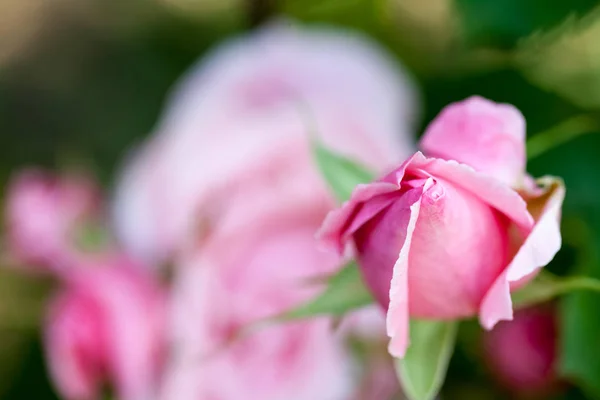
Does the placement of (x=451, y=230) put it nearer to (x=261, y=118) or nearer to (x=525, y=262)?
(x=525, y=262)

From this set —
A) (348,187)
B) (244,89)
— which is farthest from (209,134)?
(348,187)

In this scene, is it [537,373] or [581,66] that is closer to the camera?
[537,373]

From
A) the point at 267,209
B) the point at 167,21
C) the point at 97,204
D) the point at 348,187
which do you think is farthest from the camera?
the point at 167,21

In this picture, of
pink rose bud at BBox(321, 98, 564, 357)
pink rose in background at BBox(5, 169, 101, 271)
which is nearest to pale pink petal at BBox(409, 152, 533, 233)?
pink rose bud at BBox(321, 98, 564, 357)

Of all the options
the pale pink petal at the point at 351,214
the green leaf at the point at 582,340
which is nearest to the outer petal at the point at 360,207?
the pale pink petal at the point at 351,214

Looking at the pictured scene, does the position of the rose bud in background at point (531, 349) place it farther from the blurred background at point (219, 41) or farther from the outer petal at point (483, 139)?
the outer petal at point (483, 139)

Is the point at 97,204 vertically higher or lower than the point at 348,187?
→ lower

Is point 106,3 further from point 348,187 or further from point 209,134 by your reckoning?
point 348,187
